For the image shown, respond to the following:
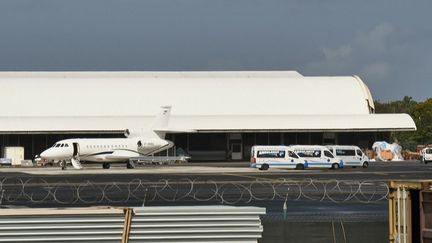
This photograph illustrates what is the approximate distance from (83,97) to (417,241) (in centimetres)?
8896

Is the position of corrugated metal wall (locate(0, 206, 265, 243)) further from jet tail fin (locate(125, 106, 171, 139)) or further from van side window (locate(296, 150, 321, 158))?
jet tail fin (locate(125, 106, 171, 139))

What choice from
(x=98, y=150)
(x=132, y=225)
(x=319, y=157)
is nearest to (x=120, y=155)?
(x=98, y=150)

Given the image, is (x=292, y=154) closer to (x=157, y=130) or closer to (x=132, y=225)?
(x=157, y=130)

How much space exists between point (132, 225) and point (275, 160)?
55.7 m

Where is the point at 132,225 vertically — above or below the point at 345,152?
below

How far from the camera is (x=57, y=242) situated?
15539 millimetres

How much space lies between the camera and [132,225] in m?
15.5

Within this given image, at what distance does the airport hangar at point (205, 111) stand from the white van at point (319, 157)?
24465 millimetres

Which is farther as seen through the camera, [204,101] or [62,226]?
[204,101]

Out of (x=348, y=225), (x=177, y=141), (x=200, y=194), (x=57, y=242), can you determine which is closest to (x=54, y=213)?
(x=57, y=242)

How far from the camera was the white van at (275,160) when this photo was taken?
70.3m

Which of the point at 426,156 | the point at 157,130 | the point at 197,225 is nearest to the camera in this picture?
the point at 197,225

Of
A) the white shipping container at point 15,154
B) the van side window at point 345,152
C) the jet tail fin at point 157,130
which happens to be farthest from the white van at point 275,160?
the white shipping container at point 15,154

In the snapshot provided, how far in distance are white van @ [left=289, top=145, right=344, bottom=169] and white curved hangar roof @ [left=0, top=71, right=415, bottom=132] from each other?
24458 mm
